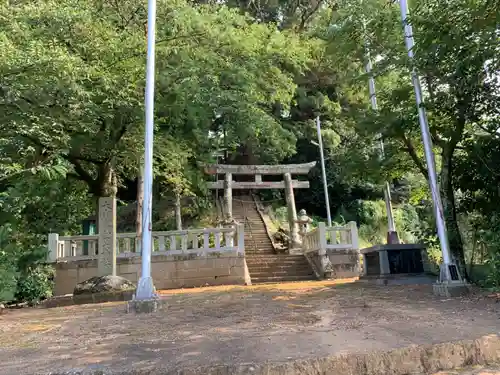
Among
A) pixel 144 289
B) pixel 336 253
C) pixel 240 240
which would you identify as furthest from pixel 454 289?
pixel 336 253

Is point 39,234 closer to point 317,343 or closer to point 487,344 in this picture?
point 317,343

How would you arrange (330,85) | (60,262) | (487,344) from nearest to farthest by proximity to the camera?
(487,344) → (60,262) → (330,85)

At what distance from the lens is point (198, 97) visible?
977 centimetres

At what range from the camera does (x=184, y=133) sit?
40.6 ft

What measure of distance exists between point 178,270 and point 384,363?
10020 millimetres

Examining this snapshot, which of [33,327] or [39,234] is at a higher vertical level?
[39,234]

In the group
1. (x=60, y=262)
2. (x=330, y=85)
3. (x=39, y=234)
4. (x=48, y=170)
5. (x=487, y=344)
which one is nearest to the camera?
(x=487, y=344)

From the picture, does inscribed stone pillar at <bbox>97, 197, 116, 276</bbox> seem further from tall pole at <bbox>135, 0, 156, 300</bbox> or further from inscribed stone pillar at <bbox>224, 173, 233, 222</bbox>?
inscribed stone pillar at <bbox>224, 173, 233, 222</bbox>

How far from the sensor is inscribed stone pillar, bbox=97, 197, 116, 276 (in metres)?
10.2

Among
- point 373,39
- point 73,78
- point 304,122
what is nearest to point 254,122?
point 373,39

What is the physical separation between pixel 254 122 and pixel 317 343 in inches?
333

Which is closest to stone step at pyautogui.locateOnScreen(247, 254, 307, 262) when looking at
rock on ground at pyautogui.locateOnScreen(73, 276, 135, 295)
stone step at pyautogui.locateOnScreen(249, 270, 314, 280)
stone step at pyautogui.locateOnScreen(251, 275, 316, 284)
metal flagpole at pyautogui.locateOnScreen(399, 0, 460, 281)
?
stone step at pyautogui.locateOnScreen(249, 270, 314, 280)

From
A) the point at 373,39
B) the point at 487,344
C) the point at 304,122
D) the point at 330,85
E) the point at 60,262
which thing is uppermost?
the point at 330,85

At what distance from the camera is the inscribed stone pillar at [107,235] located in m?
10.2
